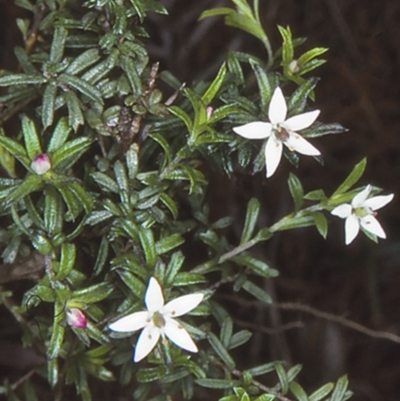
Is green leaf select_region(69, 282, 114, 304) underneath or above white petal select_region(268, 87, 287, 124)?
underneath

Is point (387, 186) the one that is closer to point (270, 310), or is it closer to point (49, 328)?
point (270, 310)

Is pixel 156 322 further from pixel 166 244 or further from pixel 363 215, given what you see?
pixel 363 215

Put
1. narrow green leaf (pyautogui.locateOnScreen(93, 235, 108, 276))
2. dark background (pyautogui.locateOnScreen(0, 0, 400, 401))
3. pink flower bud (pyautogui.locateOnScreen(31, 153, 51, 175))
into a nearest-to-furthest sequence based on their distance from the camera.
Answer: pink flower bud (pyautogui.locateOnScreen(31, 153, 51, 175)) → narrow green leaf (pyautogui.locateOnScreen(93, 235, 108, 276)) → dark background (pyautogui.locateOnScreen(0, 0, 400, 401))

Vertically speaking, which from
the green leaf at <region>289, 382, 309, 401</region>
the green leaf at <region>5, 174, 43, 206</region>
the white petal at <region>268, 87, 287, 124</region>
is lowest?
the green leaf at <region>289, 382, 309, 401</region>

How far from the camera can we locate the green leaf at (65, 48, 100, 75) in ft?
2.91

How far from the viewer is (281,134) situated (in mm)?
874

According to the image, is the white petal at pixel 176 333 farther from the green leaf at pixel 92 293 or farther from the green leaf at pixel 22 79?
the green leaf at pixel 22 79

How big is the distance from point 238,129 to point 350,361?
0.95 meters

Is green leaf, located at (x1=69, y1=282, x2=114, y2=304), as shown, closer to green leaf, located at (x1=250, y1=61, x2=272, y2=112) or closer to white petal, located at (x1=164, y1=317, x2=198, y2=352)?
white petal, located at (x1=164, y1=317, x2=198, y2=352)

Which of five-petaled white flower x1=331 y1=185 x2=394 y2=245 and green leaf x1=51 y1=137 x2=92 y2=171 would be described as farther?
five-petaled white flower x1=331 y1=185 x2=394 y2=245

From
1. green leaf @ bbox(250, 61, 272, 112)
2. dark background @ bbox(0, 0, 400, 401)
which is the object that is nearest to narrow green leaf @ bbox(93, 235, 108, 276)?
green leaf @ bbox(250, 61, 272, 112)

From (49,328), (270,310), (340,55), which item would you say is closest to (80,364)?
(49,328)

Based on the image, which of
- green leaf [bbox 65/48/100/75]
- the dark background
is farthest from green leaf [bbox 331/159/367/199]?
the dark background

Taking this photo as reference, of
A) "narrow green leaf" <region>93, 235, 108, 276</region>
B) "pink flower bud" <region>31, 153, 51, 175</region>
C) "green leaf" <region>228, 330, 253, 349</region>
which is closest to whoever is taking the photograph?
"pink flower bud" <region>31, 153, 51, 175</region>
